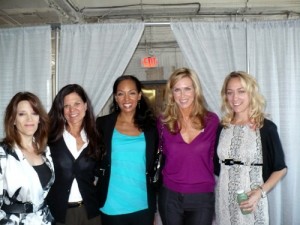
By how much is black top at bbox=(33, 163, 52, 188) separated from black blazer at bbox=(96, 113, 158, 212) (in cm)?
41

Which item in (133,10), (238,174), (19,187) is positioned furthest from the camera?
(133,10)

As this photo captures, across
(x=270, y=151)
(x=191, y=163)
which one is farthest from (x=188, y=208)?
(x=270, y=151)

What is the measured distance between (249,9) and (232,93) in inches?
147

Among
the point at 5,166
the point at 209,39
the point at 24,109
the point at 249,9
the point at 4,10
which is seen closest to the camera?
the point at 5,166

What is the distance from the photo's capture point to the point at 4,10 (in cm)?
465

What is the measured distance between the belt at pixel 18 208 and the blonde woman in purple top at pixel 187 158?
2.83 feet

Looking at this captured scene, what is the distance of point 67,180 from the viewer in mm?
1842

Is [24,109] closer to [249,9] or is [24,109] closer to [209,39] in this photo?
[209,39]

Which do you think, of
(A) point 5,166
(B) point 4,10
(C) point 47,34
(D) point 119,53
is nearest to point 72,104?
(A) point 5,166

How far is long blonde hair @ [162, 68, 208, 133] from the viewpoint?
80.6 inches

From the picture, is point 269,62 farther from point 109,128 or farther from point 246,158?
point 109,128

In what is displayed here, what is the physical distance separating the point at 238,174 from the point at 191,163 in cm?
30

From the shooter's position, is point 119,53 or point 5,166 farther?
point 119,53

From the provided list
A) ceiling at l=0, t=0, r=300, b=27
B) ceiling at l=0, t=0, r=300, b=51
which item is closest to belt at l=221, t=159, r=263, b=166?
ceiling at l=0, t=0, r=300, b=51
